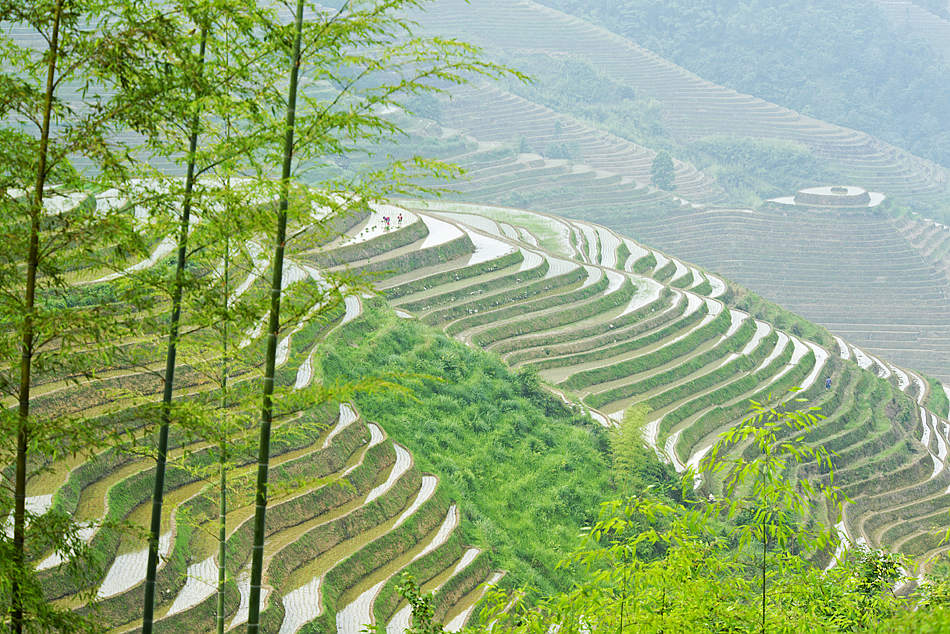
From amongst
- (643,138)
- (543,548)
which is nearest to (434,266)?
(543,548)

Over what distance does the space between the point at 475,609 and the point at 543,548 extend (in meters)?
3.61

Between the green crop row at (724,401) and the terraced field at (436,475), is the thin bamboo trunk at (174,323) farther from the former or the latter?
the green crop row at (724,401)

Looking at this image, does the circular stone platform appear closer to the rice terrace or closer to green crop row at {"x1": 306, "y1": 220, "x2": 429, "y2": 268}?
the rice terrace

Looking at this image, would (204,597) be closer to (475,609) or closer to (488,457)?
(475,609)

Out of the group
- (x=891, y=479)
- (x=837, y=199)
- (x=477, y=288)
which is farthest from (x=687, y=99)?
(x=891, y=479)

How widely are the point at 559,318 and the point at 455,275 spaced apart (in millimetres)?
3428

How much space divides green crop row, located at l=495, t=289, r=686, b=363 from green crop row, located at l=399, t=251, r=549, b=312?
2221 millimetres

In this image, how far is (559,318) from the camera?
29016 millimetres

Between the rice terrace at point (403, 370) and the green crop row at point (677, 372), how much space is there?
0.11 metres

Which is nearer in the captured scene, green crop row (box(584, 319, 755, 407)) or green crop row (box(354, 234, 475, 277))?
green crop row (box(584, 319, 755, 407))

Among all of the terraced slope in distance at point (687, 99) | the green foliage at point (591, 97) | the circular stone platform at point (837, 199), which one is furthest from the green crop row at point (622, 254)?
the green foliage at point (591, 97)

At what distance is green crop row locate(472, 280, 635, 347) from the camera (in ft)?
88.6

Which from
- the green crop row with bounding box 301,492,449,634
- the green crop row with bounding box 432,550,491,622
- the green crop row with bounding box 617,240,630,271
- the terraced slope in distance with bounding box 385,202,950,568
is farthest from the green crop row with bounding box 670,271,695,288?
the green crop row with bounding box 432,550,491,622

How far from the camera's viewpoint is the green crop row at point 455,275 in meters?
27.1
